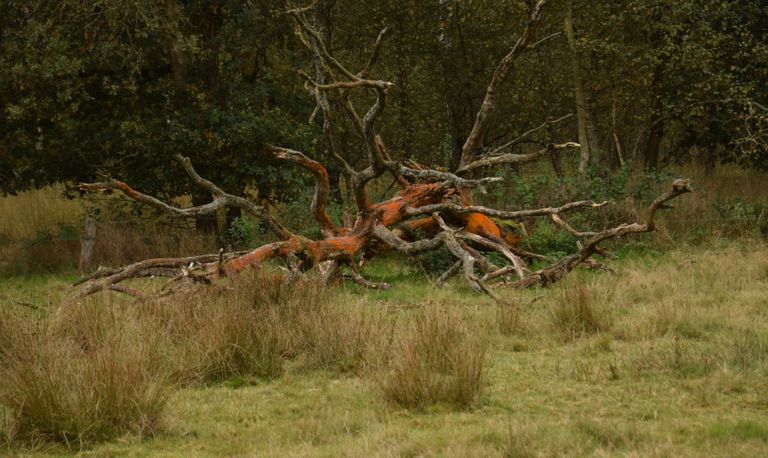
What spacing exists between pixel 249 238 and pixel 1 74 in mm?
4288

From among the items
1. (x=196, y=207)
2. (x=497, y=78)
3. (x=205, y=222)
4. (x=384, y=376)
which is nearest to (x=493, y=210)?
(x=497, y=78)

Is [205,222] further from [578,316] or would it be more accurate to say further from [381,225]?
[578,316]

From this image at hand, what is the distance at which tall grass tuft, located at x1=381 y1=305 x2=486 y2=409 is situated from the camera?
273 inches

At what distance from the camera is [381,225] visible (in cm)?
1330

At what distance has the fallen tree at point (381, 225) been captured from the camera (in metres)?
11.8

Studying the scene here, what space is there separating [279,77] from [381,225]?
17.0ft

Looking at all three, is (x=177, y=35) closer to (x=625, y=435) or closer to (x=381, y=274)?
(x=381, y=274)

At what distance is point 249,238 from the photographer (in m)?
15.7

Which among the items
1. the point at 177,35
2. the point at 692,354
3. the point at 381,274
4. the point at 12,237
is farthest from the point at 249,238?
the point at 692,354

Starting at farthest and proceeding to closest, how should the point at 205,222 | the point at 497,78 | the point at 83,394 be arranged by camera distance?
the point at 205,222, the point at 497,78, the point at 83,394

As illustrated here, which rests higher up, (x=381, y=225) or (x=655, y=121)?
(x=655, y=121)

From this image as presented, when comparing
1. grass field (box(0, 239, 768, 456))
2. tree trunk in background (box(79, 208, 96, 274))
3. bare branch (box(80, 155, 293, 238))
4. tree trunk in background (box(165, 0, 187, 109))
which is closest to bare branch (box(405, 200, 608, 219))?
bare branch (box(80, 155, 293, 238))

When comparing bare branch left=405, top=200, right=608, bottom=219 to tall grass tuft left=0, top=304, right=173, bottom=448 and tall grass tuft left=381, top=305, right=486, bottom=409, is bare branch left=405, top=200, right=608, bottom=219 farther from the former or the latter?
tall grass tuft left=0, top=304, right=173, bottom=448

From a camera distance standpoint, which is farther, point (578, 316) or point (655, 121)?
point (655, 121)
